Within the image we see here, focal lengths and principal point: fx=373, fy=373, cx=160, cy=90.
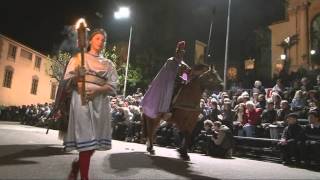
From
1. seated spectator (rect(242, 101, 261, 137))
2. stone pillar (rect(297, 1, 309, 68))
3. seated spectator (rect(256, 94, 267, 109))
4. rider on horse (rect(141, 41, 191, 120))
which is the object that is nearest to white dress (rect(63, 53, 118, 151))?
rider on horse (rect(141, 41, 191, 120))

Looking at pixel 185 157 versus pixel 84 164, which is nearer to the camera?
pixel 84 164

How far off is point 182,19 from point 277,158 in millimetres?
33873

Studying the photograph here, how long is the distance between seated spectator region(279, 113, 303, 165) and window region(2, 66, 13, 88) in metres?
36.7

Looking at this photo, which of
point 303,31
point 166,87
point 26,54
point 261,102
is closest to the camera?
point 166,87

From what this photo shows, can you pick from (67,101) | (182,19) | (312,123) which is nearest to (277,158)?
(312,123)

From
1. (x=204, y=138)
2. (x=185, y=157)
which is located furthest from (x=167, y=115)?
(x=204, y=138)

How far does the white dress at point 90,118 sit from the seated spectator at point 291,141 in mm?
5308

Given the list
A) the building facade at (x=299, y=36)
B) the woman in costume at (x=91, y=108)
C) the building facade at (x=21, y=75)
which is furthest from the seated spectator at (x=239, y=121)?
the building facade at (x=21, y=75)

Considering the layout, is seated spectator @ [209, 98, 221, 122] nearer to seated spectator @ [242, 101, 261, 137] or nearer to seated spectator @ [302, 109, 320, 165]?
seated spectator @ [242, 101, 261, 137]

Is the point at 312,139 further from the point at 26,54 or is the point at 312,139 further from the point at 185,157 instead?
the point at 26,54

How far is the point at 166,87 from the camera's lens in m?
7.62

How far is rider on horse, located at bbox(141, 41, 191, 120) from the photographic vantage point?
757cm

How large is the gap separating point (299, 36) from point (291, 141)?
27.6 m

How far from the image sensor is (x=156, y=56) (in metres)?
38.9
